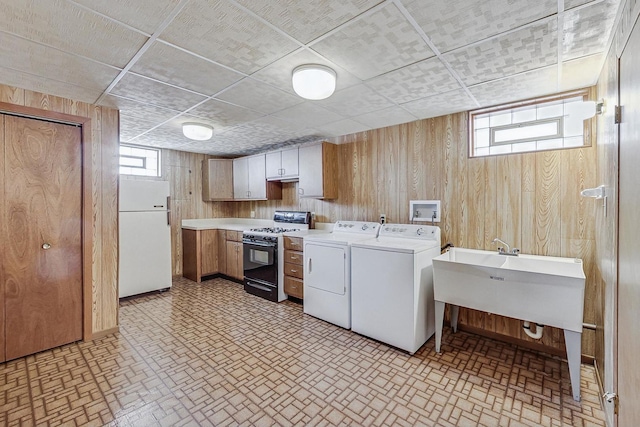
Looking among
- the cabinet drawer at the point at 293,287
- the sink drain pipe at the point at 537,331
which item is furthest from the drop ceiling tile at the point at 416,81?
the cabinet drawer at the point at 293,287

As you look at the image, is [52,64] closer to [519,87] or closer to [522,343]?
[519,87]

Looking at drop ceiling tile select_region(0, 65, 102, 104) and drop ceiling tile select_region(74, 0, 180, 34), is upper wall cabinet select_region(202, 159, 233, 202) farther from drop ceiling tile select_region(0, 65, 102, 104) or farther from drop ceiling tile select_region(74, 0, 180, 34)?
drop ceiling tile select_region(74, 0, 180, 34)

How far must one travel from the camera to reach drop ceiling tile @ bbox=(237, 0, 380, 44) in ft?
4.60

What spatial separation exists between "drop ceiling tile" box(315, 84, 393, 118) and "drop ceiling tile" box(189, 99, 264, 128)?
2.77 ft

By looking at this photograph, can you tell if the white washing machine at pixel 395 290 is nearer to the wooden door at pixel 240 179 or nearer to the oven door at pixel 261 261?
the oven door at pixel 261 261

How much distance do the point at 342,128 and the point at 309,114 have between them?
2.28 feet

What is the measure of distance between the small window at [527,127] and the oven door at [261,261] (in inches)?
109

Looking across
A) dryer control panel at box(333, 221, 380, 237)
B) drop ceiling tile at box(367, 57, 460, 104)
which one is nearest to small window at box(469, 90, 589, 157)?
drop ceiling tile at box(367, 57, 460, 104)

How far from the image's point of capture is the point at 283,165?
176 inches

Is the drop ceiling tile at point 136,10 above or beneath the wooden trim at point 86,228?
above

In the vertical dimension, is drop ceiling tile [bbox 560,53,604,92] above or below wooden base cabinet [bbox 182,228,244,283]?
above

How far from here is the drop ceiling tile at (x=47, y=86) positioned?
7.09ft

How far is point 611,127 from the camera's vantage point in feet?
5.44

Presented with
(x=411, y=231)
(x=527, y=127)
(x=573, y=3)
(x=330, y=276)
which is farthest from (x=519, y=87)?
(x=330, y=276)
